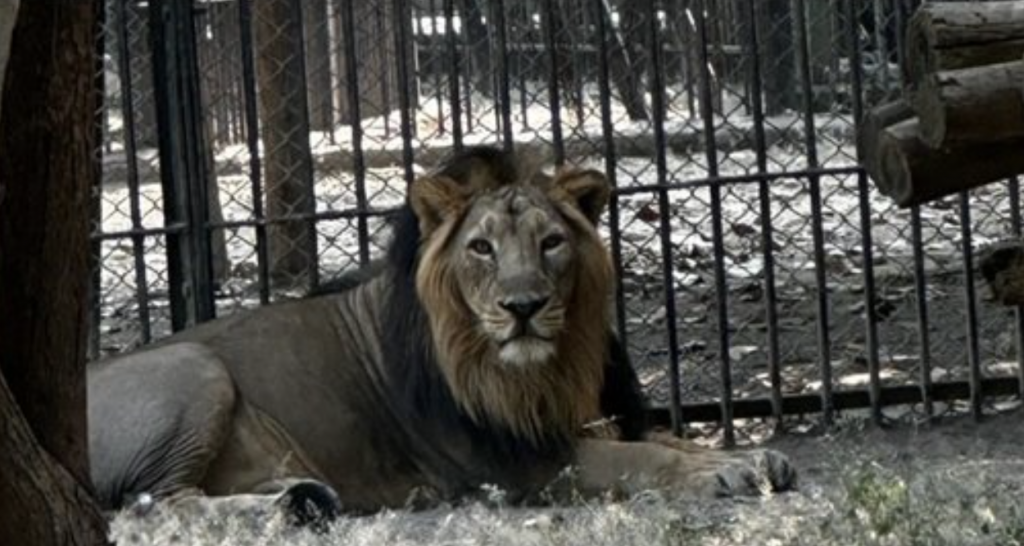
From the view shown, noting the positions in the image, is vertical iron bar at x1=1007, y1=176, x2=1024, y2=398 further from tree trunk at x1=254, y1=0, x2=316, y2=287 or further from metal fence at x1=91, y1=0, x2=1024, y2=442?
tree trunk at x1=254, y1=0, x2=316, y2=287

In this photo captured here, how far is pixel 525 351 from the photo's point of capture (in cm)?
799

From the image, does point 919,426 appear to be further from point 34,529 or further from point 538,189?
point 34,529

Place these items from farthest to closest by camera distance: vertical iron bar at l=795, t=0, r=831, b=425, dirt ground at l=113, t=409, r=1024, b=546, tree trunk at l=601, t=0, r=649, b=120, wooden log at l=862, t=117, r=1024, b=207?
1. tree trunk at l=601, t=0, r=649, b=120
2. vertical iron bar at l=795, t=0, r=831, b=425
3. dirt ground at l=113, t=409, r=1024, b=546
4. wooden log at l=862, t=117, r=1024, b=207

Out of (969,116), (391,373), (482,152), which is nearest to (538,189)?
(482,152)

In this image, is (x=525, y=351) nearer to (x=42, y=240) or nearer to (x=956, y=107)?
(x=956, y=107)

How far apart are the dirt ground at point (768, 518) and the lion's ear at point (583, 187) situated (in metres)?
0.97

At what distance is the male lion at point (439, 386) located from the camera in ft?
26.4

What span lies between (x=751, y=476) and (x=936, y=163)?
9.33ft

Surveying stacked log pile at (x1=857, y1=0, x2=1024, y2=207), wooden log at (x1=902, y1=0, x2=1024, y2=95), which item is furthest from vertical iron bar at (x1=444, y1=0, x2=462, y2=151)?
wooden log at (x1=902, y1=0, x2=1024, y2=95)

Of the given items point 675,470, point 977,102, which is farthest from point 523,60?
point 977,102

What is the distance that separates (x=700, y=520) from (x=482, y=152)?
153 cm

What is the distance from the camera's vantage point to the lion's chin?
7.98 metres

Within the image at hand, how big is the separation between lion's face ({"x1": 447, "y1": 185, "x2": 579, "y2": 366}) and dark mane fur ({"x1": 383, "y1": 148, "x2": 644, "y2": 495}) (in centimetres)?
17

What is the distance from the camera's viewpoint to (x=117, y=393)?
26.9ft
